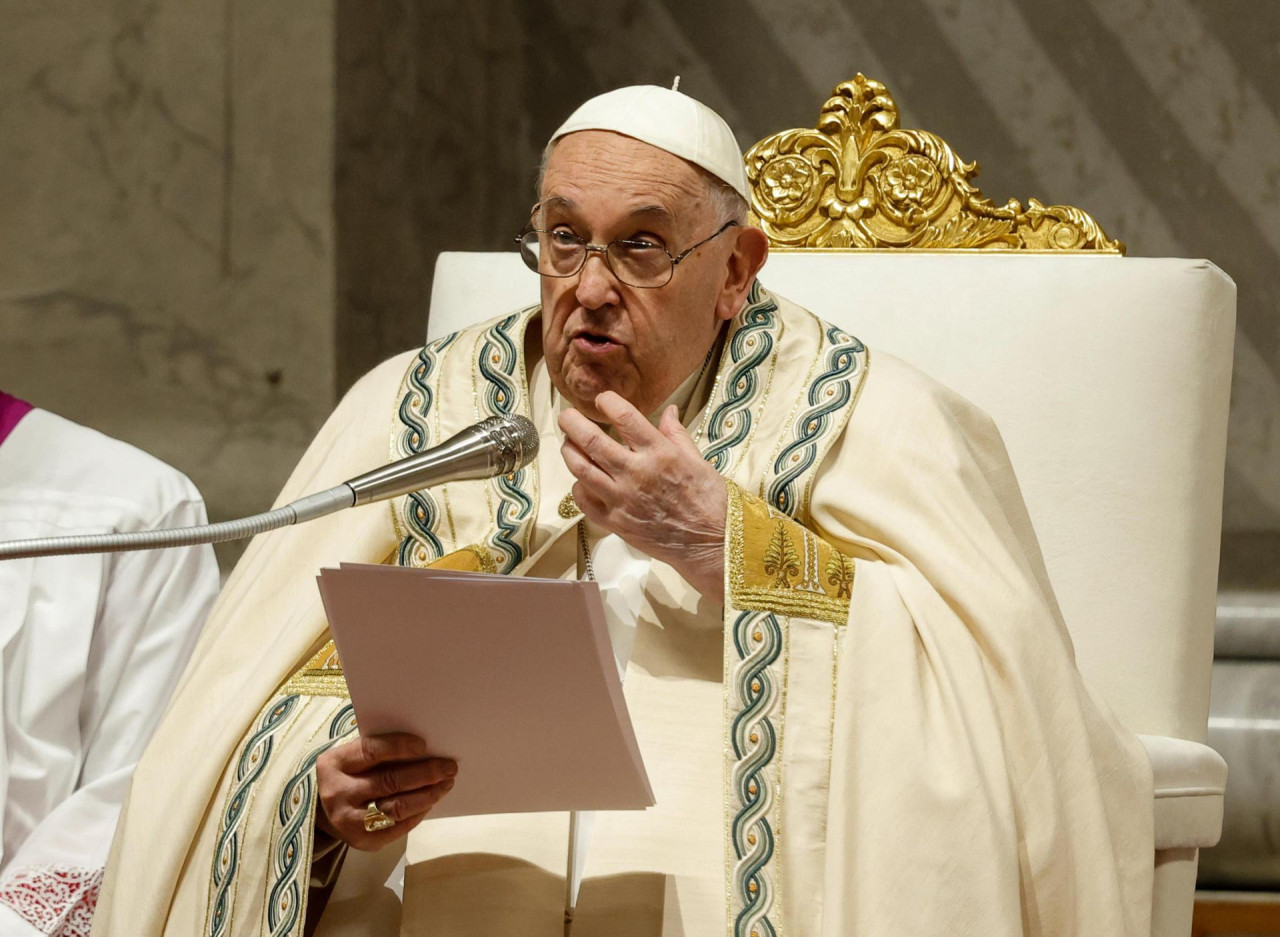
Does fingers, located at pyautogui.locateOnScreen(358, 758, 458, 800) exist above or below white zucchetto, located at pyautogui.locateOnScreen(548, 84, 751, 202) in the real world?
below

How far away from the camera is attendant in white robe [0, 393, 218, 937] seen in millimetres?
2859

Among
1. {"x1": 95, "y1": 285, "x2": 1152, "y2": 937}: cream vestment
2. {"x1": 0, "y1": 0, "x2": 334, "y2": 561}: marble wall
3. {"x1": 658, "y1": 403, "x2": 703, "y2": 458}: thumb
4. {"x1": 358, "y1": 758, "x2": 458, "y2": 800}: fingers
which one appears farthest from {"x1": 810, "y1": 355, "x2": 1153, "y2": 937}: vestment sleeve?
{"x1": 0, "y1": 0, "x2": 334, "y2": 561}: marble wall

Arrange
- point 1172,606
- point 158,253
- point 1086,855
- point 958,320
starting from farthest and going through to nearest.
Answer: point 158,253 < point 958,320 < point 1172,606 < point 1086,855

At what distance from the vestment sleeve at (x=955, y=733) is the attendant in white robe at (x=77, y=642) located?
1148 mm

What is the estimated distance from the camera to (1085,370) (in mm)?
3223

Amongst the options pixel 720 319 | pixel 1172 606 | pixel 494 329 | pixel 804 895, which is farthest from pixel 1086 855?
pixel 494 329

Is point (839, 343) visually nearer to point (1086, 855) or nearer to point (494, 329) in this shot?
point (494, 329)

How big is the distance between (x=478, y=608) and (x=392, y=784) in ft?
1.05

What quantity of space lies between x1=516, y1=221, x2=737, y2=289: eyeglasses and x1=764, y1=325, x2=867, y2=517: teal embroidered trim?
0.29 meters

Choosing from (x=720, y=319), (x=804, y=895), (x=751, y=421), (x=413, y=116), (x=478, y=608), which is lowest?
(x=804, y=895)

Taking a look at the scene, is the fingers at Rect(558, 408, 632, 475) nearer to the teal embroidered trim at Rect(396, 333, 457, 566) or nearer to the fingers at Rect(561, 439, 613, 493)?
the fingers at Rect(561, 439, 613, 493)

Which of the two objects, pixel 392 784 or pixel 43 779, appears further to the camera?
pixel 43 779

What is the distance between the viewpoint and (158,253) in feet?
15.2

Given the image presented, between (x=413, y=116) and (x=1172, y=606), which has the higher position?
(x=413, y=116)
